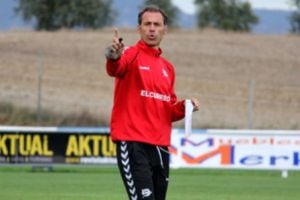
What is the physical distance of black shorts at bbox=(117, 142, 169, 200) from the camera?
10.2m

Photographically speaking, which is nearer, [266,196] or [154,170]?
[154,170]

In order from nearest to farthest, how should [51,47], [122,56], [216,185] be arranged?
[122,56]
[216,185]
[51,47]

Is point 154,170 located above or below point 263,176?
above

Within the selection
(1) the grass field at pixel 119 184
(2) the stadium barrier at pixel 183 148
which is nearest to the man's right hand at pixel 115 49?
(1) the grass field at pixel 119 184

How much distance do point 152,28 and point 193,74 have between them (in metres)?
40.3

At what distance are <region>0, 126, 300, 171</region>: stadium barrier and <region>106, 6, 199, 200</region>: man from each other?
16.8m

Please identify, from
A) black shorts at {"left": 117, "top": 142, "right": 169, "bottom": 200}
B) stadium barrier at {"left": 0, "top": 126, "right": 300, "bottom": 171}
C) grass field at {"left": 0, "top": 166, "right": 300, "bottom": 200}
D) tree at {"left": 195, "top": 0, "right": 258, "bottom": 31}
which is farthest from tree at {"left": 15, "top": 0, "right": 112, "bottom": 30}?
black shorts at {"left": 117, "top": 142, "right": 169, "bottom": 200}

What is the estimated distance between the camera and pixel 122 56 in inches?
395

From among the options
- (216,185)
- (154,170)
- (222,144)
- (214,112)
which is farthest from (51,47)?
(154,170)

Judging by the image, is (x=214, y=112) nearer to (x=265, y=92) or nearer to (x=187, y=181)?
(x=265, y=92)

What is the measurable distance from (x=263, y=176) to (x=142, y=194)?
17.3 m

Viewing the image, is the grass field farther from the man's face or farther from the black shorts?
the man's face

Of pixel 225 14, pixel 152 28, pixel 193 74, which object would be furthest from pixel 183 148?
pixel 225 14

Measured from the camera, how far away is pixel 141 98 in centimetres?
1027
